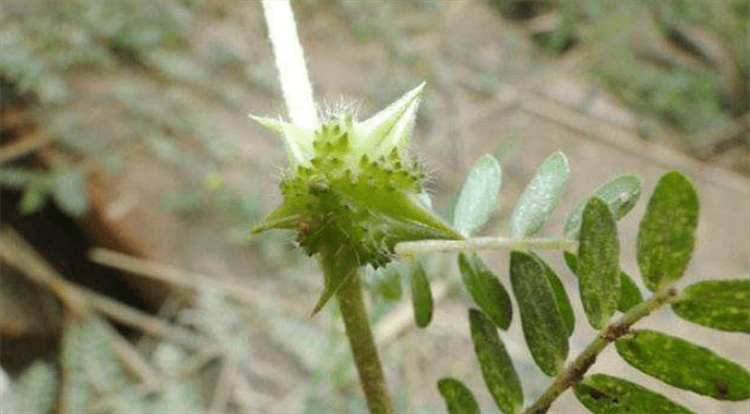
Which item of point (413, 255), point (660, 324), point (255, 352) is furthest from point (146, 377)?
point (413, 255)

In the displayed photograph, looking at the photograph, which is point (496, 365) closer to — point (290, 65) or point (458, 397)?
point (458, 397)

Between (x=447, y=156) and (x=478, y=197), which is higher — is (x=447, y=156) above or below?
above

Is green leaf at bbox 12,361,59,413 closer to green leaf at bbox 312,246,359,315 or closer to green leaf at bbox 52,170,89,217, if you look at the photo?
green leaf at bbox 312,246,359,315

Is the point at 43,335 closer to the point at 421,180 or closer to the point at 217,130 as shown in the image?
the point at 217,130

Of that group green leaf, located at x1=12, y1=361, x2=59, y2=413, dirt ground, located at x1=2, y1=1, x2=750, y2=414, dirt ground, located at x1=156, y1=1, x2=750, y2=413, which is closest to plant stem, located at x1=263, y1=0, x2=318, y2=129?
green leaf, located at x1=12, y1=361, x2=59, y2=413

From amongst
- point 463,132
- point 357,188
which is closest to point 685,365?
point 357,188

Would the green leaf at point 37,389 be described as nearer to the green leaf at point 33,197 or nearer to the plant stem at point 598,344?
the plant stem at point 598,344

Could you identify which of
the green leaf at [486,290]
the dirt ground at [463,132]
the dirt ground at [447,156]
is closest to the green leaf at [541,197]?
the green leaf at [486,290]
